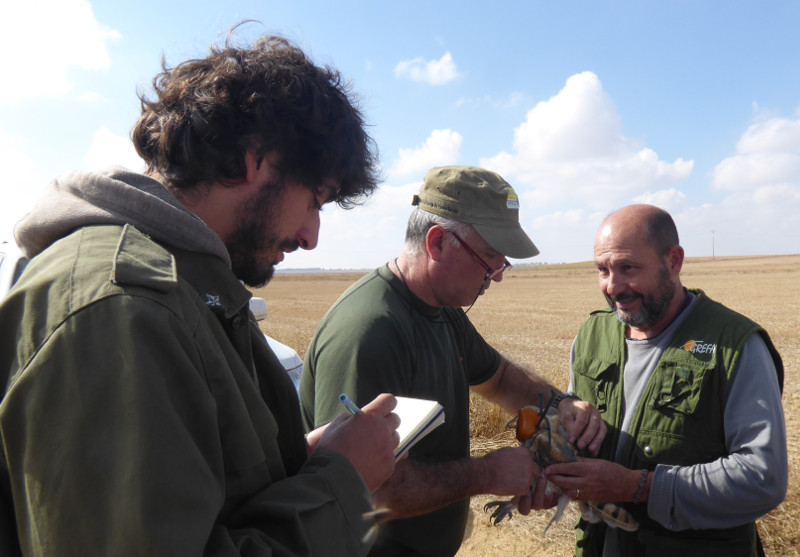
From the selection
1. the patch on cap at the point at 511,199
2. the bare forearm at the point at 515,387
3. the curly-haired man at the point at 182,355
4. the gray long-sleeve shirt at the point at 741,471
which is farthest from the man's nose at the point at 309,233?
the gray long-sleeve shirt at the point at 741,471

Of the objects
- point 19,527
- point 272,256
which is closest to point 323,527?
point 19,527

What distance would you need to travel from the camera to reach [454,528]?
2.30 metres

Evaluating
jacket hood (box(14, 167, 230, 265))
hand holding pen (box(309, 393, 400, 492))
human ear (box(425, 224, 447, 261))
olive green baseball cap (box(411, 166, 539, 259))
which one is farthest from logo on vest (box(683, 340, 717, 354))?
jacket hood (box(14, 167, 230, 265))

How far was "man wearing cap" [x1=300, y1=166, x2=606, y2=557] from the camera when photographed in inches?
75.5

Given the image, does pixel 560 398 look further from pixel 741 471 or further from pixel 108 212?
pixel 108 212

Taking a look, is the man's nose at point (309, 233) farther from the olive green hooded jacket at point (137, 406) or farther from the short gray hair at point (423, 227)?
the short gray hair at point (423, 227)

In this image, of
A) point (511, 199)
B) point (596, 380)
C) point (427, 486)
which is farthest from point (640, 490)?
point (511, 199)

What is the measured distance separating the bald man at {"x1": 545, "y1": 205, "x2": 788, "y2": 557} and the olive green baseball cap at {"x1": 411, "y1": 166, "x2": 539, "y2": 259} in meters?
0.78

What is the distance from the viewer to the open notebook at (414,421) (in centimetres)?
148

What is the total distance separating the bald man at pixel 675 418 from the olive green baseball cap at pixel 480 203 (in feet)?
2.56

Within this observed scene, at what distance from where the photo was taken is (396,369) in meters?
2.00

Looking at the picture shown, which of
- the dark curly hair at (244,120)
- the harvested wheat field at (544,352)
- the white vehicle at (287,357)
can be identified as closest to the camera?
the dark curly hair at (244,120)

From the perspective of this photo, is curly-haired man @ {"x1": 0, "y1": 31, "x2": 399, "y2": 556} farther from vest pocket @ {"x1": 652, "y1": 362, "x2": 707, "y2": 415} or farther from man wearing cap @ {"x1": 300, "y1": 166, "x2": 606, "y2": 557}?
vest pocket @ {"x1": 652, "y1": 362, "x2": 707, "y2": 415}

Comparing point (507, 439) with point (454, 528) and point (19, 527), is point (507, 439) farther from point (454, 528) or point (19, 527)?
point (19, 527)
